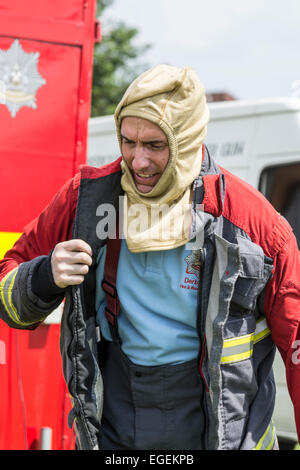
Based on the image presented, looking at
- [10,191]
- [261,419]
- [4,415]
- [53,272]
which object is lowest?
[4,415]

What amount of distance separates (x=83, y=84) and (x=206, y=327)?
1.68m

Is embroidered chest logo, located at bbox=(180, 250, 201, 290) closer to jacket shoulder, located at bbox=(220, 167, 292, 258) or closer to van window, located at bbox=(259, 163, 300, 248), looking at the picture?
jacket shoulder, located at bbox=(220, 167, 292, 258)

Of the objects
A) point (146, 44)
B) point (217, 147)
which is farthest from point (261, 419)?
point (146, 44)

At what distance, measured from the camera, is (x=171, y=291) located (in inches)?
80.9

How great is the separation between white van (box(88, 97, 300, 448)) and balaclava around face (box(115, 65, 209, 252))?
2.72 metres

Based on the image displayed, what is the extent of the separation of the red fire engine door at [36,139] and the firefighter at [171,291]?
0.99m

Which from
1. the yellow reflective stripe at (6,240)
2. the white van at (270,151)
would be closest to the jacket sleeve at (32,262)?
the yellow reflective stripe at (6,240)

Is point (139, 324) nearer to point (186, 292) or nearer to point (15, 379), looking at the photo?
point (186, 292)

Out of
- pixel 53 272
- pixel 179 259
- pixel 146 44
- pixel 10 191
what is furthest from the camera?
pixel 146 44

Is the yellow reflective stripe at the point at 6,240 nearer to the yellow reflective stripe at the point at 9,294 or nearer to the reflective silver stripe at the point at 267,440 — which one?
the yellow reflective stripe at the point at 9,294

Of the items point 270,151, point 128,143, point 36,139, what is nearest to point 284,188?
point 270,151

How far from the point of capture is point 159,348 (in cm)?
204

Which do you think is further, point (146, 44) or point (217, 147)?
point (146, 44)

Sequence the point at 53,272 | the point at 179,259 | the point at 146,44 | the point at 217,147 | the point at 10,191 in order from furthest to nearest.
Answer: the point at 146,44, the point at 217,147, the point at 10,191, the point at 179,259, the point at 53,272
